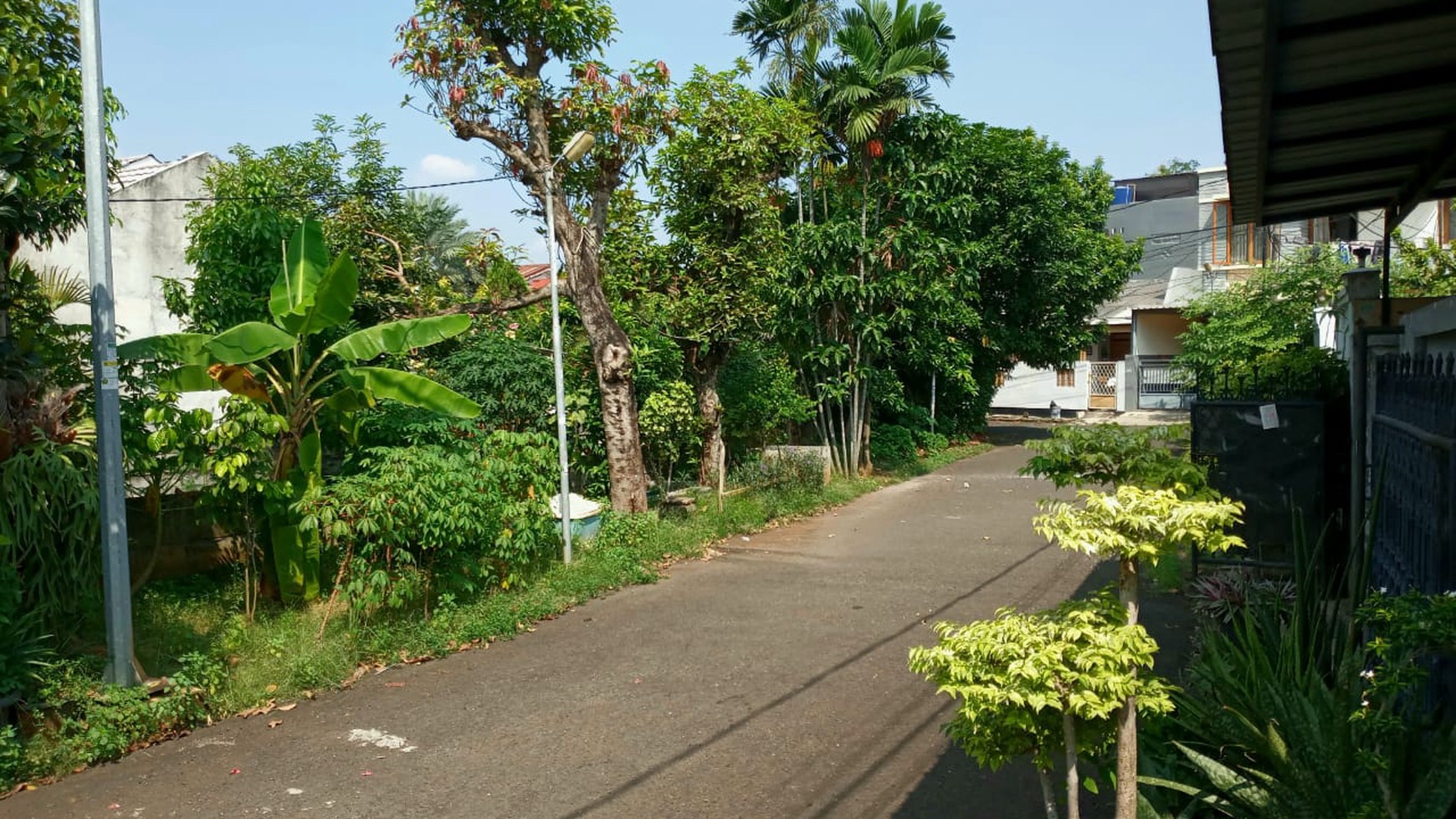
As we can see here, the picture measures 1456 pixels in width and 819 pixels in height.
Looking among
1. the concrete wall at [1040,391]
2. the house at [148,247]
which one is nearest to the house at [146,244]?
the house at [148,247]

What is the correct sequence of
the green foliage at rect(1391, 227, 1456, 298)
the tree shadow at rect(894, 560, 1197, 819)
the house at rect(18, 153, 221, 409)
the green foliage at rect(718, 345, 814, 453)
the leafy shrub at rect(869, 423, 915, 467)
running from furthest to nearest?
the leafy shrub at rect(869, 423, 915, 467) < the house at rect(18, 153, 221, 409) < the green foliage at rect(718, 345, 814, 453) < the green foliage at rect(1391, 227, 1456, 298) < the tree shadow at rect(894, 560, 1197, 819)

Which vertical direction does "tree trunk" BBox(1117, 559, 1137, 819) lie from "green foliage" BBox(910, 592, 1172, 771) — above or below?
below

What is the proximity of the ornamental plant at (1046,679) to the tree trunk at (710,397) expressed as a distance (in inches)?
430

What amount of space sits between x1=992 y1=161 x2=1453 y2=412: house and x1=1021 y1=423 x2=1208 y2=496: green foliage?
69.2ft

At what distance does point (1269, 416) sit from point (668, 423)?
24.8ft

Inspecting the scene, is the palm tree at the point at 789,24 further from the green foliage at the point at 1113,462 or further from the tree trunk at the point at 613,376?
the green foliage at the point at 1113,462

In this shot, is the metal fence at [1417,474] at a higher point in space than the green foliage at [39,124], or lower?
lower

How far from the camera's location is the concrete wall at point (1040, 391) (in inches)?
1400

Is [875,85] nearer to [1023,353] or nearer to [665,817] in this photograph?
[1023,353]

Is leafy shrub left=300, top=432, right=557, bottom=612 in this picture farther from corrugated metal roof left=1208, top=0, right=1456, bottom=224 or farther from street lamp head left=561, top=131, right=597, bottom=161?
corrugated metal roof left=1208, top=0, right=1456, bottom=224

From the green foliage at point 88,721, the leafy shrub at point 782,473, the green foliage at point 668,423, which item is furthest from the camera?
the leafy shrub at point 782,473

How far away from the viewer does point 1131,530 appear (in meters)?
3.59

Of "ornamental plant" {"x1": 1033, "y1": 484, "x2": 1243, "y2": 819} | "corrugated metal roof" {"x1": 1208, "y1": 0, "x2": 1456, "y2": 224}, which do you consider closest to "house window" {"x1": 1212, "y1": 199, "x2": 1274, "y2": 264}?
"corrugated metal roof" {"x1": 1208, "y1": 0, "x2": 1456, "y2": 224}

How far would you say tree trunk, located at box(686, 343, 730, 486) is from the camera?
48.9ft
